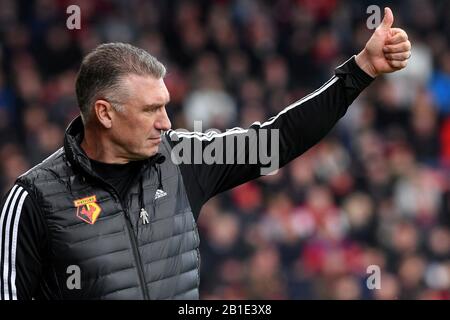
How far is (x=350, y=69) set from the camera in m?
Answer: 3.21

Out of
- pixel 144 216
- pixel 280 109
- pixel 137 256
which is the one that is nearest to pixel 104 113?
pixel 144 216

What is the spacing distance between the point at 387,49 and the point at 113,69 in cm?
84

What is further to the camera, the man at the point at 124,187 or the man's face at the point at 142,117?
the man's face at the point at 142,117

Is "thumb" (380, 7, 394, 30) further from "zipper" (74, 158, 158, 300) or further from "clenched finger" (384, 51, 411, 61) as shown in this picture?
"zipper" (74, 158, 158, 300)

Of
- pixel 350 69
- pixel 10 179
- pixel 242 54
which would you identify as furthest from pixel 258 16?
pixel 350 69

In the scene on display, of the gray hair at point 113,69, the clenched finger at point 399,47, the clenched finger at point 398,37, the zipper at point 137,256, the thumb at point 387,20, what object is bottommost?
the zipper at point 137,256

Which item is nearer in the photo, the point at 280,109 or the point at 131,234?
the point at 131,234

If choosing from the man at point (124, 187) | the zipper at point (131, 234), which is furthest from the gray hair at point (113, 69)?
the zipper at point (131, 234)

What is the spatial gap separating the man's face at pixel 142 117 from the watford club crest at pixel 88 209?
0.20m

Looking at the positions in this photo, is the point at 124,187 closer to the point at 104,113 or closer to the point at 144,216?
the point at 144,216

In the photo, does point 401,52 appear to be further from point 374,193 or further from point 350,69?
point 374,193

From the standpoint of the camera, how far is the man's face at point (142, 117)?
303cm

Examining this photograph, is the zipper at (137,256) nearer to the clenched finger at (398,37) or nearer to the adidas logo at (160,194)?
the adidas logo at (160,194)

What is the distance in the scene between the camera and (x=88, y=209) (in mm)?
2975
